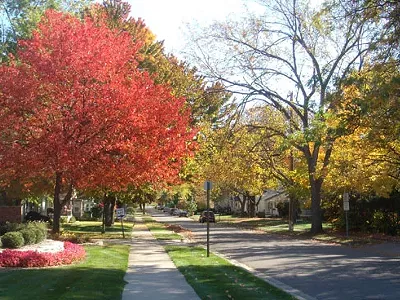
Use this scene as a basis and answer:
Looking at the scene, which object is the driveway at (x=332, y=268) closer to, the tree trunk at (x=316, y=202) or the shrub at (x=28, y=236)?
the shrub at (x=28, y=236)

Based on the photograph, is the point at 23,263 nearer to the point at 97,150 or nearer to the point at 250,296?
the point at 97,150

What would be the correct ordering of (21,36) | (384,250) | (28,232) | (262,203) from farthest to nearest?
(262,203)
(21,36)
(384,250)
(28,232)

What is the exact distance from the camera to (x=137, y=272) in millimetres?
14336

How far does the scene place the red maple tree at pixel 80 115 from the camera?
18.8m

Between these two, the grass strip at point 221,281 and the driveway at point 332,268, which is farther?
the driveway at point 332,268

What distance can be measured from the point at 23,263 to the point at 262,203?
76129mm

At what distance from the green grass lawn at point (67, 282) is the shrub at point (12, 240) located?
2.71 m

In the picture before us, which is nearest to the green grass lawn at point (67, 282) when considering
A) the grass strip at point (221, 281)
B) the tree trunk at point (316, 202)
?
the grass strip at point (221, 281)

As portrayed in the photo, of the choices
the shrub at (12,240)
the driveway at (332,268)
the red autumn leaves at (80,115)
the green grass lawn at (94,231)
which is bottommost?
the driveway at (332,268)

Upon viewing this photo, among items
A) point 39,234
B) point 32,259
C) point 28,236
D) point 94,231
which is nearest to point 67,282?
point 32,259

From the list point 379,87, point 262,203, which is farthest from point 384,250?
point 262,203

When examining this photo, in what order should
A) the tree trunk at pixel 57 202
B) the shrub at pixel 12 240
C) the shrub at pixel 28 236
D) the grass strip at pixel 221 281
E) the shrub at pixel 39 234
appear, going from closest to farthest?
the grass strip at pixel 221 281, the shrub at pixel 12 240, the shrub at pixel 28 236, the shrub at pixel 39 234, the tree trunk at pixel 57 202

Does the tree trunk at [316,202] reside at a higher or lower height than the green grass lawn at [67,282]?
higher

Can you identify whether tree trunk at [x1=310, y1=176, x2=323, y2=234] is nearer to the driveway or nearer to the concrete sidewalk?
the driveway
